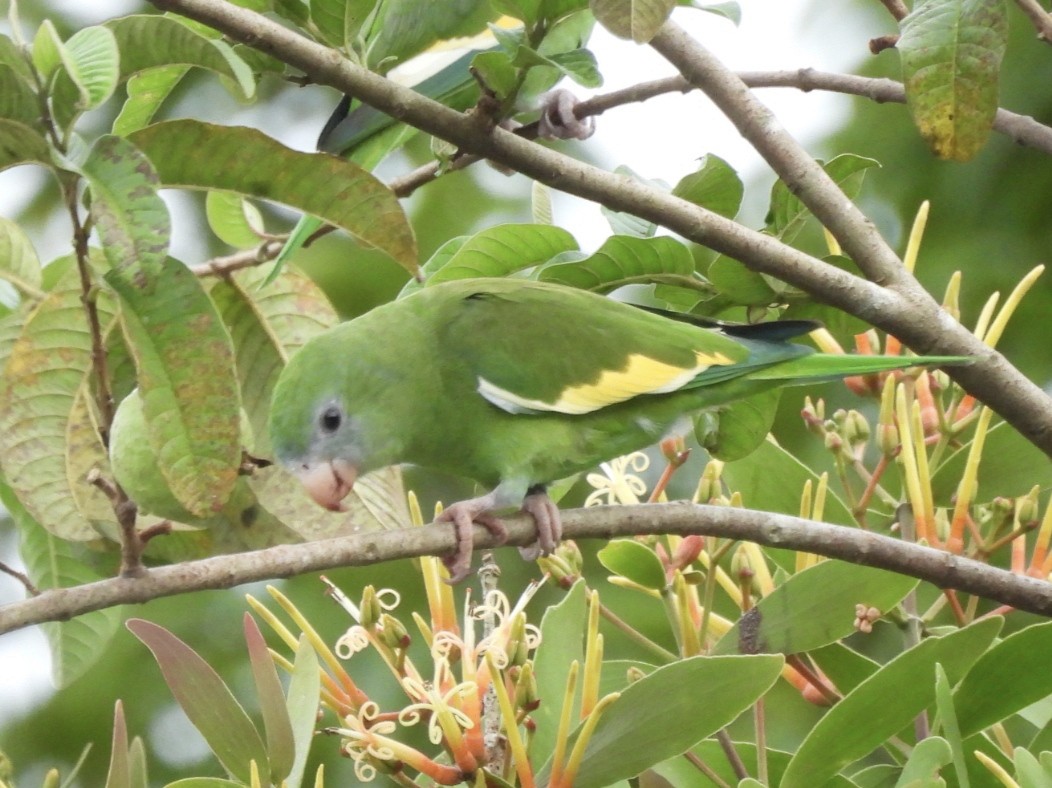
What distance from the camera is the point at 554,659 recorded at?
1090mm

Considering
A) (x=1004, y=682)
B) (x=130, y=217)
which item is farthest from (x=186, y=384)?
(x=1004, y=682)

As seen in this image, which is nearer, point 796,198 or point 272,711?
point 272,711

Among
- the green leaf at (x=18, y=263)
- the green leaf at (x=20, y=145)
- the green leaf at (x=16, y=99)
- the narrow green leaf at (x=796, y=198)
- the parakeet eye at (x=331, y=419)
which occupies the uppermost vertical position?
the green leaf at (x=16, y=99)

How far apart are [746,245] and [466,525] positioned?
42 cm

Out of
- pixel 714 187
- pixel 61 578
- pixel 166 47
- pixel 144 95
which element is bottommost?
pixel 61 578

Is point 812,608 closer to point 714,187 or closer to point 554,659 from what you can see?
point 554,659

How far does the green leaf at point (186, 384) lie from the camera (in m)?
1.06

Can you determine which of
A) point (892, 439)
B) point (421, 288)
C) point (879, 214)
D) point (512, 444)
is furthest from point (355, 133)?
point (879, 214)

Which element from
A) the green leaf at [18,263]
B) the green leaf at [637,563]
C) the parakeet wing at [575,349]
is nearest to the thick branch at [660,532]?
the green leaf at [637,563]

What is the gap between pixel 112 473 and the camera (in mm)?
1221

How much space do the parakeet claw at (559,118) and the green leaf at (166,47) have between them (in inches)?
37.9

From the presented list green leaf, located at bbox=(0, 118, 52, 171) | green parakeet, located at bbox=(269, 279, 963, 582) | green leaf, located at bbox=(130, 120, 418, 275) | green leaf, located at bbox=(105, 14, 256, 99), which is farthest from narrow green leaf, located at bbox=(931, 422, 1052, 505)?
green leaf, located at bbox=(0, 118, 52, 171)

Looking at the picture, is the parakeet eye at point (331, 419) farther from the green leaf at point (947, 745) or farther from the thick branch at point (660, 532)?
the green leaf at point (947, 745)

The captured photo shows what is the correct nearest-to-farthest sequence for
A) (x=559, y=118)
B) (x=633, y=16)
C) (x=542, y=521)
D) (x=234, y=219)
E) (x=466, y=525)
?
(x=633, y=16) < (x=466, y=525) < (x=542, y=521) < (x=234, y=219) < (x=559, y=118)
